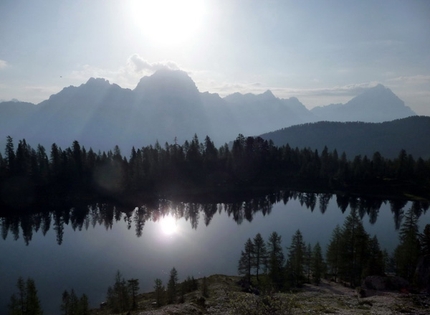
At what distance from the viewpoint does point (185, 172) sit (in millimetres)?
144875

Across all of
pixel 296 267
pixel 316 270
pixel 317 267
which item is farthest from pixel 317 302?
pixel 316 270

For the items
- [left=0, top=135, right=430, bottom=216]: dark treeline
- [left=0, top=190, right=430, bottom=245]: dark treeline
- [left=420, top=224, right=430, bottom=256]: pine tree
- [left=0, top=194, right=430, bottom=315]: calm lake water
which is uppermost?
[left=0, top=135, right=430, bottom=216]: dark treeline

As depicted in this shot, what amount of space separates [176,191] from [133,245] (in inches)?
2248

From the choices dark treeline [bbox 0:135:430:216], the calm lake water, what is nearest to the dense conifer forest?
the calm lake water

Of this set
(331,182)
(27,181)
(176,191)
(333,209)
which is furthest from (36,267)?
(331,182)

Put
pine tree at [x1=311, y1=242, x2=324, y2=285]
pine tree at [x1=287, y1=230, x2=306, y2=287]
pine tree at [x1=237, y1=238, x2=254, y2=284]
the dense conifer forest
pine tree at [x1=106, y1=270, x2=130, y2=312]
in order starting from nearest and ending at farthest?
pine tree at [x1=106, y1=270, x2=130, y2=312]
the dense conifer forest
pine tree at [x1=287, y1=230, x2=306, y2=287]
pine tree at [x1=311, y1=242, x2=324, y2=285]
pine tree at [x1=237, y1=238, x2=254, y2=284]

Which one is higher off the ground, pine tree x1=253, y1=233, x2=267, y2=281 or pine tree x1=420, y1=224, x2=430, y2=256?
pine tree x1=420, y1=224, x2=430, y2=256

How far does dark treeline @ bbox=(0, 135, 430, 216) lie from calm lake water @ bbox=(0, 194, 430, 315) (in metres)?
17.0

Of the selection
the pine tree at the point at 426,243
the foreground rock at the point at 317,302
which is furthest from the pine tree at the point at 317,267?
the pine tree at the point at 426,243

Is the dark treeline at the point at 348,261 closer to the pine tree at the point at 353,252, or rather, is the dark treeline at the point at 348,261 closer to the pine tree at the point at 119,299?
the pine tree at the point at 353,252

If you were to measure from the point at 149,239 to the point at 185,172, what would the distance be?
207ft

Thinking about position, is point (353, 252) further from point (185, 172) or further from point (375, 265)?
point (185, 172)

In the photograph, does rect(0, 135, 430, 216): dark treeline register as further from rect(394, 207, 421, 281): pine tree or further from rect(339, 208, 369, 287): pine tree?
rect(394, 207, 421, 281): pine tree

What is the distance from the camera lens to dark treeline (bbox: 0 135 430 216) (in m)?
119
